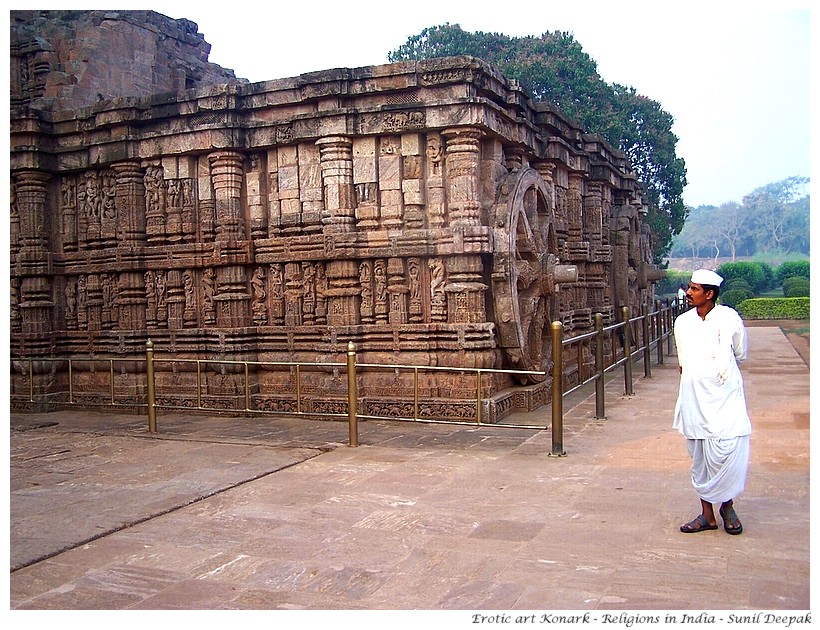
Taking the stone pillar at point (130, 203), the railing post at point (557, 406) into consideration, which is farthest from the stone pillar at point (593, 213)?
the railing post at point (557, 406)

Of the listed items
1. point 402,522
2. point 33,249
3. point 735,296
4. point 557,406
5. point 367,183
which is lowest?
point 402,522

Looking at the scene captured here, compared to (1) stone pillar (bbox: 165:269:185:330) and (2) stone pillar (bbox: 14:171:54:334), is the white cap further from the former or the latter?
(2) stone pillar (bbox: 14:171:54:334)

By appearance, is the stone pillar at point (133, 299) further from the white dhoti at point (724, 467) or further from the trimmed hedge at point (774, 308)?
the trimmed hedge at point (774, 308)

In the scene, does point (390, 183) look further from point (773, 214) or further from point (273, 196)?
point (773, 214)

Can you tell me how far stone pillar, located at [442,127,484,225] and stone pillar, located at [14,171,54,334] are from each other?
5941 mm

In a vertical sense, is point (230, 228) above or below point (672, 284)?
above

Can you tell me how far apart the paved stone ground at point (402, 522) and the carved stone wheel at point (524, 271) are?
1.25 m

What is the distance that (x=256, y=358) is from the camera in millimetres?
9984

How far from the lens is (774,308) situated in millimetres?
27641

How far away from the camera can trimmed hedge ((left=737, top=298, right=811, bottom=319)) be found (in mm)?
26625

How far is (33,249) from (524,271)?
6710mm

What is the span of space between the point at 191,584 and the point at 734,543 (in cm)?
290

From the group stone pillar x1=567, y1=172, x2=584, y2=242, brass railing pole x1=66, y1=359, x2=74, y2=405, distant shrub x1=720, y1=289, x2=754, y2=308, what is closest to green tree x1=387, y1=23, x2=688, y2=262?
distant shrub x1=720, y1=289, x2=754, y2=308

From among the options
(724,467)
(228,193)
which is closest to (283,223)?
(228,193)
